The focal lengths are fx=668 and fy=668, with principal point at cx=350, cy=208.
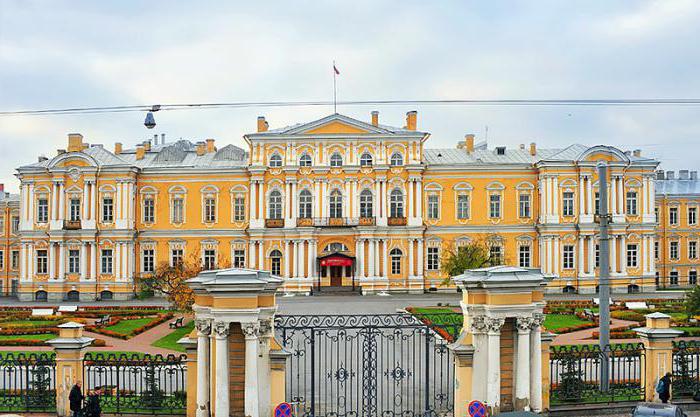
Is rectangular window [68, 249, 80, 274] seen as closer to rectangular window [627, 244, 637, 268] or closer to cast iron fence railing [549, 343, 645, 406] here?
rectangular window [627, 244, 637, 268]

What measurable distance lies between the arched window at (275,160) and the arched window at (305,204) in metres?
2.39

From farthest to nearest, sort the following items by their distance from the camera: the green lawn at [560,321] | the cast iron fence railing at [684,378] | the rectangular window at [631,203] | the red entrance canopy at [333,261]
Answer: the rectangular window at [631,203] → the red entrance canopy at [333,261] → the green lawn at [560,321] → the cast iron fence railing at [684,378]

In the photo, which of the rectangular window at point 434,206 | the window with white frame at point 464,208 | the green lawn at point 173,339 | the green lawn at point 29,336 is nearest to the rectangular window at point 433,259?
the rectangular window at point 434,206

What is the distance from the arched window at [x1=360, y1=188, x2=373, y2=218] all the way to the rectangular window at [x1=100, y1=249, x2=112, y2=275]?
53.6 feet

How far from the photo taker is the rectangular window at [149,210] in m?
43.8

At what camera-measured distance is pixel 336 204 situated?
43219 millimetres

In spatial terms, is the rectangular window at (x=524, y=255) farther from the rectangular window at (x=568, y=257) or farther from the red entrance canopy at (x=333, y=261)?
the red entrance canopy at (x=333, y=261)

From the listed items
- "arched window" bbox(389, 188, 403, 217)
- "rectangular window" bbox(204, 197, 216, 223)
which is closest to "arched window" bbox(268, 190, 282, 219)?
"rectangular window" bbox(204, 197, 216, 223)

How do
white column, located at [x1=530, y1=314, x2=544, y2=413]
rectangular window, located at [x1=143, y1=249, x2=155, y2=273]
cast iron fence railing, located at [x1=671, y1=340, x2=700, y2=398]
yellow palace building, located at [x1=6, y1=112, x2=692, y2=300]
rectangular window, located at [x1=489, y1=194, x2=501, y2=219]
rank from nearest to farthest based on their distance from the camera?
1. white column, located at [x1=530, y1=314, x2=544, y2=413]
2. cast iron fence railing, located at [x1=671, y1=340, x2=700, y2=398]
3. yellow palace building, located at [x1=6, y1=112, x2=692, y2=300]
4. rectangular window, located at [x1=489, y1=194, x2=501, y2=219]
5. rectangular window, located at [x1=143, y1=249, x2=155, y2=273]

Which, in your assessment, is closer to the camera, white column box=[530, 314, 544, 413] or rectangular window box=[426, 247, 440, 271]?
white column box=[530, 314, 544, 413]

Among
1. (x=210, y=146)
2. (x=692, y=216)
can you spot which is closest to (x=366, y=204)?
(x=210, y=146)

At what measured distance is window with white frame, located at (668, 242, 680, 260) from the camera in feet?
164

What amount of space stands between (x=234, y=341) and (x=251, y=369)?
0.71 metres

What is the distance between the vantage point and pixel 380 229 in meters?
42.8
